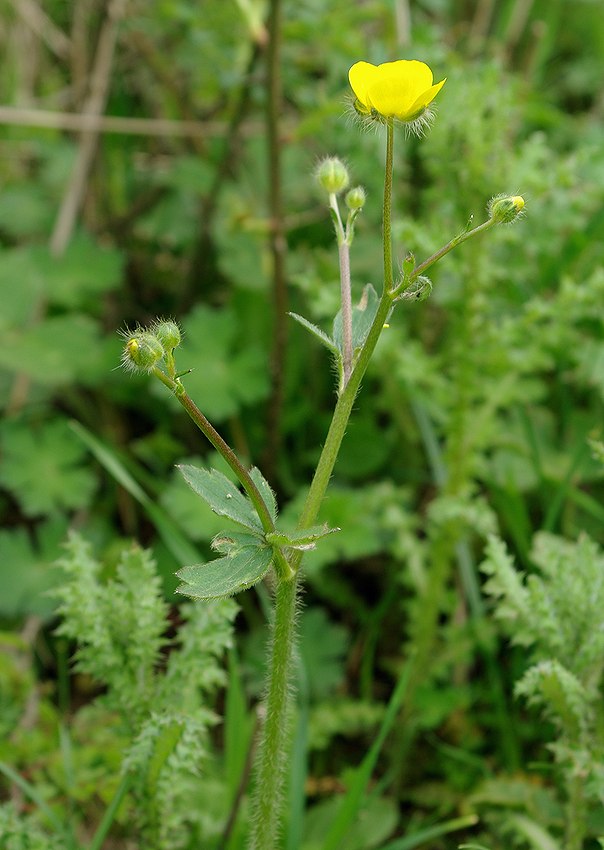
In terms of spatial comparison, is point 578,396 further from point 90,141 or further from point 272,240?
point 90,141

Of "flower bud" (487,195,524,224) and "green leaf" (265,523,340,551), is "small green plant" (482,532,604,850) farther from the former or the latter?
"flower bud" (487,195,524,224)

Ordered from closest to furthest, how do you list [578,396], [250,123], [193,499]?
[193,499]
[578,396]
[250,123]

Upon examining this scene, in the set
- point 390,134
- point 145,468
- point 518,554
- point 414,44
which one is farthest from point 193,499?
point 390,134

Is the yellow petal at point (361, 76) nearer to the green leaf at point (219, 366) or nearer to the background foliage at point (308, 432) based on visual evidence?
the background foliage at point (308, 432)

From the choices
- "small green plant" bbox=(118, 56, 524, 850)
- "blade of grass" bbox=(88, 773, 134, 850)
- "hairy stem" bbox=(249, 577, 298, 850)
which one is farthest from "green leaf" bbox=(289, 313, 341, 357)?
"blade of grass" bbox=(88, 773, 134, 850)

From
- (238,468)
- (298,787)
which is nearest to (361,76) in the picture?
(238,468)

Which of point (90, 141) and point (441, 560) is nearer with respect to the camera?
point (441, 560)
